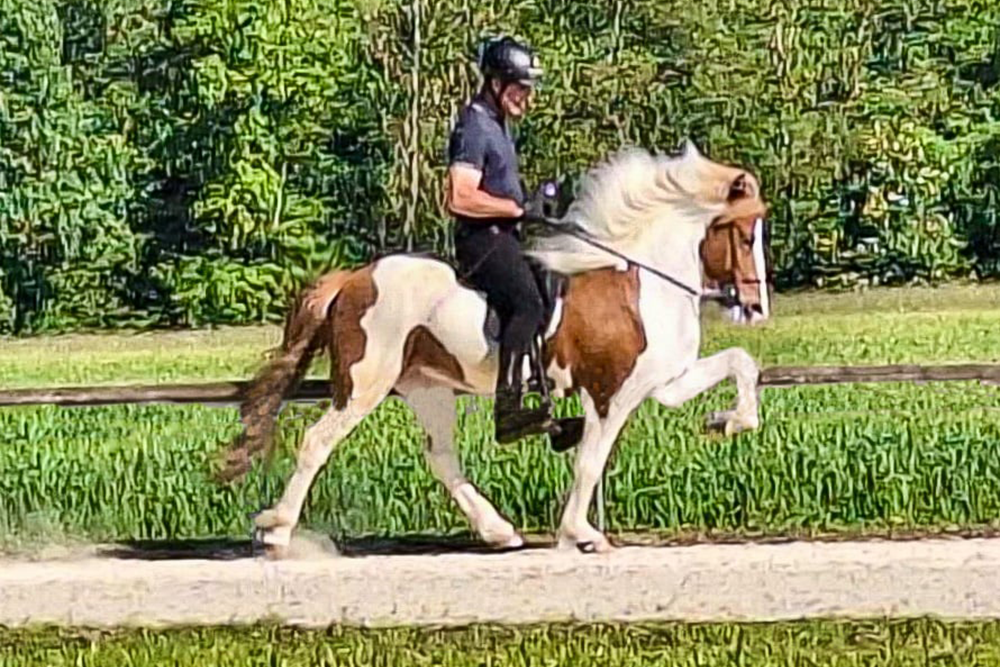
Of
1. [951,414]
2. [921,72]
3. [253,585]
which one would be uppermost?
[921,72]

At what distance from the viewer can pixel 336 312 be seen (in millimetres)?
6074

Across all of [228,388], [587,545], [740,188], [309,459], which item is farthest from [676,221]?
[228,388]

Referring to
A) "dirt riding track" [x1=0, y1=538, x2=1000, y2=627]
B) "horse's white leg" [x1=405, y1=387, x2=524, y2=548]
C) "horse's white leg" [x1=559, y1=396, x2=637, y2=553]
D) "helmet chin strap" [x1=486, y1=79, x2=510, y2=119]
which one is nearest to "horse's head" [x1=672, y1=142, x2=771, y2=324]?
"horse's white leg" [x1=559, y1=396, x2=637, y2=553]

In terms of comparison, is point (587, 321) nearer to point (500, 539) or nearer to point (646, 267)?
point (646, 267)

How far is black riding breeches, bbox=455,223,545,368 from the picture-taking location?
5.90 meters

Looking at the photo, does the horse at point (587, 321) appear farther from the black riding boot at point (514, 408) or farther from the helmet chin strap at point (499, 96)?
the helmet chin strap at point (499, 96)

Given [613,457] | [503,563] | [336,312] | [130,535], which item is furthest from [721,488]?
[130,535]

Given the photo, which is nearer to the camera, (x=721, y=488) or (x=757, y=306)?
(x=757, y=306)

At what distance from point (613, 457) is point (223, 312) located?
3.87ft

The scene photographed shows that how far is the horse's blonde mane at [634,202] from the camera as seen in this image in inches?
237

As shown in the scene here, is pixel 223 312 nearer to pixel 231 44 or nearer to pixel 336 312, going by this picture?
pixel 336 312

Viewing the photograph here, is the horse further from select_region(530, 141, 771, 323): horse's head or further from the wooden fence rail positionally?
the wooden fence rail

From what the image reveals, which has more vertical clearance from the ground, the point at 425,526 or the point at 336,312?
the point at 336,312

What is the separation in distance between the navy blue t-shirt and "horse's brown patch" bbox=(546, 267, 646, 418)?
0.32m
